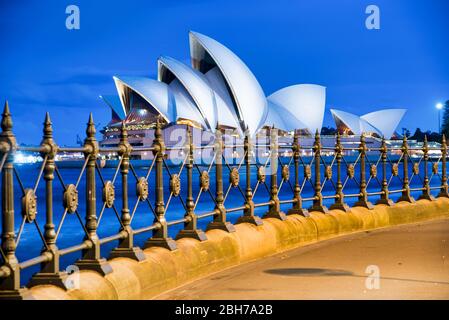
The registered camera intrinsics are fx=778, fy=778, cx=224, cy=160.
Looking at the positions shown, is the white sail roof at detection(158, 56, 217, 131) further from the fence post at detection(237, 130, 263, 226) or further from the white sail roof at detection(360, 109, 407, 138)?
the fence post at detection(237, 130, 263, 226)

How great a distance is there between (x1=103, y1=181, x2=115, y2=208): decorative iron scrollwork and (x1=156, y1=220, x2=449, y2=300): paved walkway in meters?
0.82

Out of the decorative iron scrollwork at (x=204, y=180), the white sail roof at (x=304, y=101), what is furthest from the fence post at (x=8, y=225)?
the white sail roof at (x=304, y=101)

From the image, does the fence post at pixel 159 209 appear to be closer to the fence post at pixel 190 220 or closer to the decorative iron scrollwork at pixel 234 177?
the fence post at pixel 190 220

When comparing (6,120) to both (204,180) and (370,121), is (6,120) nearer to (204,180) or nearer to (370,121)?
(204,180)

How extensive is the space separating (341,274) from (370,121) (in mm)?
102906

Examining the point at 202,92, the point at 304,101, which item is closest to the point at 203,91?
the point at 202,92

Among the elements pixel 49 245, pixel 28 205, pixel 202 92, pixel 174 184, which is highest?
pixel 202 92

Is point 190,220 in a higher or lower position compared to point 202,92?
lower

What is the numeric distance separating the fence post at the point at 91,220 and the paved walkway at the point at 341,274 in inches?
30.2

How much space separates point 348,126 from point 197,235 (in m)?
99.5

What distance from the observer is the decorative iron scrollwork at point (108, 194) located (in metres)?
5.75

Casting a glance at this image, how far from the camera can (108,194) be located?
5770 mm

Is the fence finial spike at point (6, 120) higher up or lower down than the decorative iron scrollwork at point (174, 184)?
higher up
